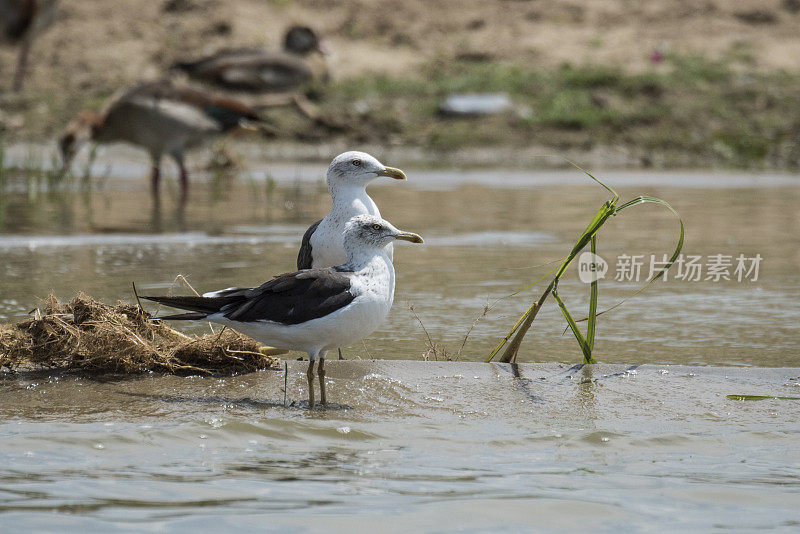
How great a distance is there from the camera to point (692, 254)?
8969 mm

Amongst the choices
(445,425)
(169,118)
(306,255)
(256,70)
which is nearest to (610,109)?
(256,70)

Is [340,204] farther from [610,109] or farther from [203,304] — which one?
[610,109]

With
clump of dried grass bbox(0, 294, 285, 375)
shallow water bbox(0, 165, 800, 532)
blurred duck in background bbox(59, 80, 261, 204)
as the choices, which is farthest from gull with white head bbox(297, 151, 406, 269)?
blurred duck in background bbox(59, 80, 261, 204)

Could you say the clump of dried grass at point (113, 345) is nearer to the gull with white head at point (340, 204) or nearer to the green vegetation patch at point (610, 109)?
the gull with white head at point (340, 204)

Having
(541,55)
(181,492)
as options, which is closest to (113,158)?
(541,55)

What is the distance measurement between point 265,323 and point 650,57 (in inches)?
777

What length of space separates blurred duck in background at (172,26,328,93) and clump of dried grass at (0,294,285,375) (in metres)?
17.2

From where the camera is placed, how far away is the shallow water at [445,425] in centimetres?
355

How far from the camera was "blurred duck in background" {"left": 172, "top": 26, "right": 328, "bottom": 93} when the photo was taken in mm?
22094

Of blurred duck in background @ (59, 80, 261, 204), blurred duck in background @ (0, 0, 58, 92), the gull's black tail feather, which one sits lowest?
the gull's black tail feather

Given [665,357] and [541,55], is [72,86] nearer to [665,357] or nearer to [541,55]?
[541,55]

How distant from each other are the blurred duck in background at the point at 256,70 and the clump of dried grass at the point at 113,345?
17.2m

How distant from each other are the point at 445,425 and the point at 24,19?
63.4ft

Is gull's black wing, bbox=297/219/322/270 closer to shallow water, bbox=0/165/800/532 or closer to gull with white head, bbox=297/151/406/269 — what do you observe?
gull with white head, bbox=297/151/406/269
